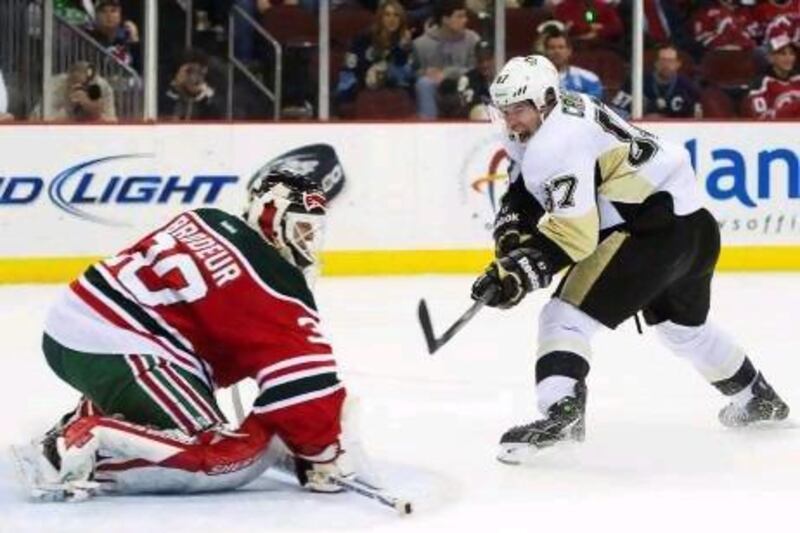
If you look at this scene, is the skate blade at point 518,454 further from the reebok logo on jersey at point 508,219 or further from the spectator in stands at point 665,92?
the spectator in stands at point 665,92

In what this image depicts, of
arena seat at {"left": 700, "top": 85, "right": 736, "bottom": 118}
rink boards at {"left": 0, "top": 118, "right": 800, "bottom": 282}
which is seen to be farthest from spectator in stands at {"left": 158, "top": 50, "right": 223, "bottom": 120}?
arena seat at {"left": 700, "top": 85, "right": 736, "bottom": 118}

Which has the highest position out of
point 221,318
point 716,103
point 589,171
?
point 589,171

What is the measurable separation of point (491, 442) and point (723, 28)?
5.93 meters

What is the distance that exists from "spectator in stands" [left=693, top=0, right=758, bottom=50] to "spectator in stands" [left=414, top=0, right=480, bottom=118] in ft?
4.48

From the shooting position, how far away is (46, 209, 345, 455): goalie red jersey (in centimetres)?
419

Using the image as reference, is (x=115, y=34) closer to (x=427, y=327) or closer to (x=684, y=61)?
(x=684, y=61)

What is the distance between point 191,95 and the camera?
9.59 metres

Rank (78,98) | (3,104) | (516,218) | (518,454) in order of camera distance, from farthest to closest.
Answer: (78,98) → (3,104) → (516,218) → (518,454)

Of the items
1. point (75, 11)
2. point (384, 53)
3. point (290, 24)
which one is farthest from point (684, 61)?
point (75, 11)

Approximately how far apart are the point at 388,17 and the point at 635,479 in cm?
561

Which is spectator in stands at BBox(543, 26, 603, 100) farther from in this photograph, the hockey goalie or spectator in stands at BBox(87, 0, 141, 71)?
the hockey goalie

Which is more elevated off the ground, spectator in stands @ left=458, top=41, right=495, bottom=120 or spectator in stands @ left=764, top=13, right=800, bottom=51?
spectator in stands @ left=764, top=13, right=800, bottom=51

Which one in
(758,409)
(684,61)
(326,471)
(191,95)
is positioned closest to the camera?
(326,471)

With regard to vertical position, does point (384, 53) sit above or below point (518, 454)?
above
